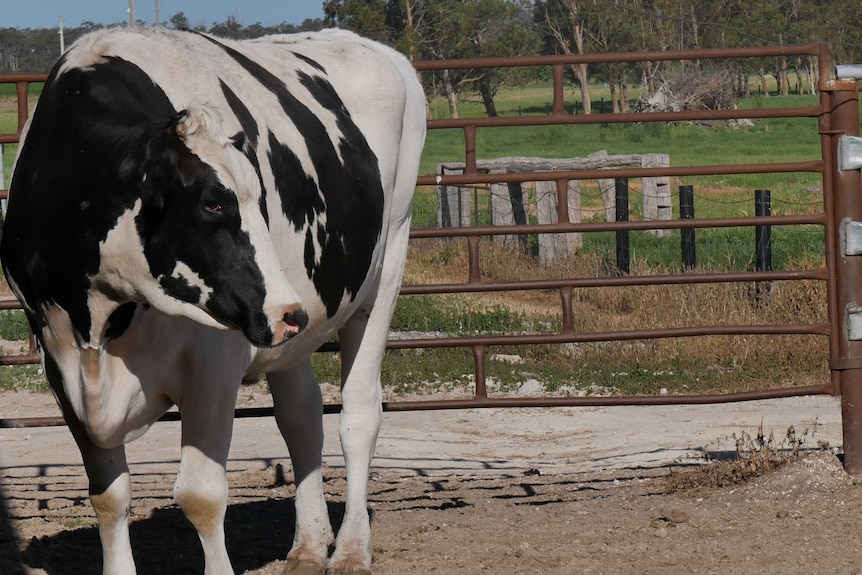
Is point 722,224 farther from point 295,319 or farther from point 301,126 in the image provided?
point 295,319

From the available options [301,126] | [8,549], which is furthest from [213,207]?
[8,549]

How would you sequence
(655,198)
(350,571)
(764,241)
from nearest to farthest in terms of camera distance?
(350,571), (764,241), (655,198)

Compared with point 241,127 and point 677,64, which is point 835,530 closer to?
point 241,127

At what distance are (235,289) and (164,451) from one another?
4301 millimetres

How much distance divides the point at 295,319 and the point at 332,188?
4.27 feet

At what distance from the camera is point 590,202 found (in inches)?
1011

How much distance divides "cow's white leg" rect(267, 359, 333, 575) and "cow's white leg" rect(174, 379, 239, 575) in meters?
0.99

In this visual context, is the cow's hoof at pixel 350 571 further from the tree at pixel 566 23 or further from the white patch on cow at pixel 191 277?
the tree at pixel 566 23

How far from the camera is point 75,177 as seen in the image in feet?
10.7

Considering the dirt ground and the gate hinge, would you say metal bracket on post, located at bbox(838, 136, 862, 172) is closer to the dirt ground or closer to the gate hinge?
the gate hinge

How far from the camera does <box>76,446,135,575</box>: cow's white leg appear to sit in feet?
12.8

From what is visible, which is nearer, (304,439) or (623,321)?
(304,439)

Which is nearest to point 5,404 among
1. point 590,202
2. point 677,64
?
point 590,202

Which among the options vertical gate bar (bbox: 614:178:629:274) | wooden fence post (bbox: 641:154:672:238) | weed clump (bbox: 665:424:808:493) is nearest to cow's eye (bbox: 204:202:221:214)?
weed clump (bbox: 665:424:808:493)
